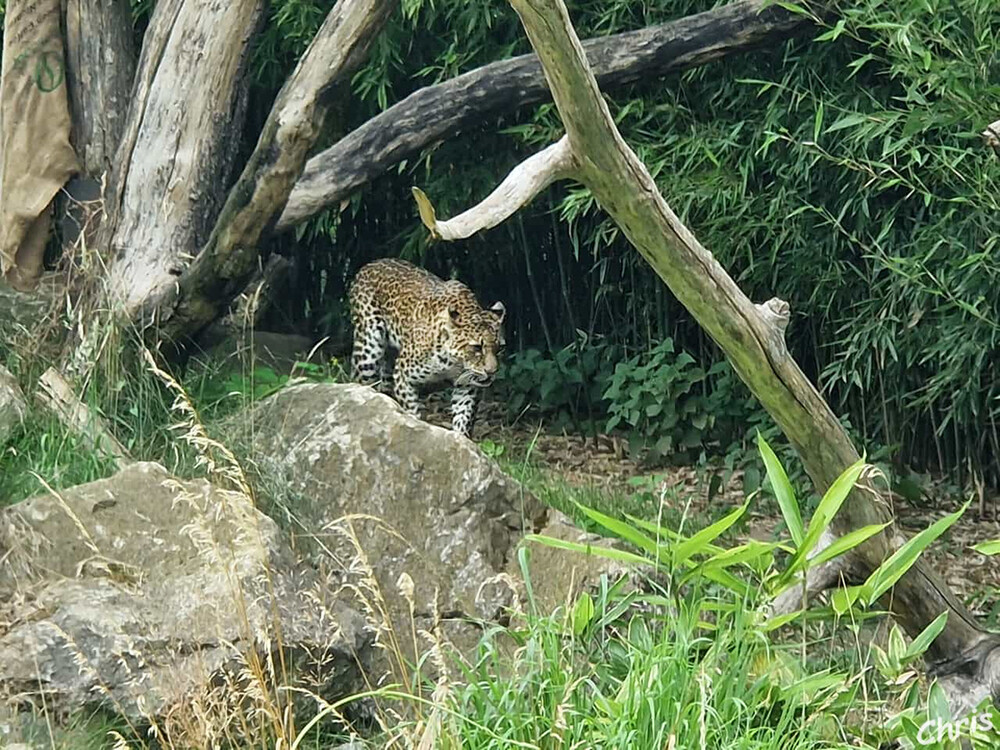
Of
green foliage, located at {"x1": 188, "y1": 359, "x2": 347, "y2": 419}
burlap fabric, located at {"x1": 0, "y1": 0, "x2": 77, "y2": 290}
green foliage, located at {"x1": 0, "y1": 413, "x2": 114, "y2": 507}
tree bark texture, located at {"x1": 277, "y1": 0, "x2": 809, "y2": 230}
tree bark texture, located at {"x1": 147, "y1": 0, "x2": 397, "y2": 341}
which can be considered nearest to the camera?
green foliage, located at {"x1": 0, "y1": 413, "x2": 114, "y2": 507}

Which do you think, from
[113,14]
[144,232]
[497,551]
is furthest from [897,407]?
[113,14]

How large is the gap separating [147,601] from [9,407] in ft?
4.58

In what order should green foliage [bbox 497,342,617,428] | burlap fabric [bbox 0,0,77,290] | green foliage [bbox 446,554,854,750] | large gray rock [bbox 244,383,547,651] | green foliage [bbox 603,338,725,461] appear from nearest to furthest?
green foliage [bbox 446,554,854,750]
large gray rock [bbox 244,383,547,651]
burlap fabric [bbox 0,0,77,290]
green foliage [bbox 603,338,725,461]
green foliage [bbox 497,342,617,428]

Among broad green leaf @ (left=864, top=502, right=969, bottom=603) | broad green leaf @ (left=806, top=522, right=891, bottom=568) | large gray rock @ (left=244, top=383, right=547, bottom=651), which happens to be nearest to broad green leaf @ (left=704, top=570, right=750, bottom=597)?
broad green leaf @ (left=806, top=522, right=891, bottom=568)

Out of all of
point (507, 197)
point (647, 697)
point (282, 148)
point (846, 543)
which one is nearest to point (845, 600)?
point (846, 543)

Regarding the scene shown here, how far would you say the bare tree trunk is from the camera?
3.46 m

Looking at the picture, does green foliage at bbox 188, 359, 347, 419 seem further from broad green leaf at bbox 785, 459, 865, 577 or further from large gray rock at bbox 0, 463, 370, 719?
broad green leaf at bbox 785, 459, 865, 577

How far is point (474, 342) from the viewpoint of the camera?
7.50 meters

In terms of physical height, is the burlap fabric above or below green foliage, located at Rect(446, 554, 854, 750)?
above

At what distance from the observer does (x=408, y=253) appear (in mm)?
8453

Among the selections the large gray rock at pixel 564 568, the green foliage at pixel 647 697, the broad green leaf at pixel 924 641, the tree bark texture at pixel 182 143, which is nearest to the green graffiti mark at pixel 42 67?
the tree bark texture at pixel 182 143

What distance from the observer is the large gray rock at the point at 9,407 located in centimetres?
511

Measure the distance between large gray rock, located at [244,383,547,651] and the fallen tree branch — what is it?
1.52m

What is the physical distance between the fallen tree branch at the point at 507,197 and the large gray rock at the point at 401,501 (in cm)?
152
